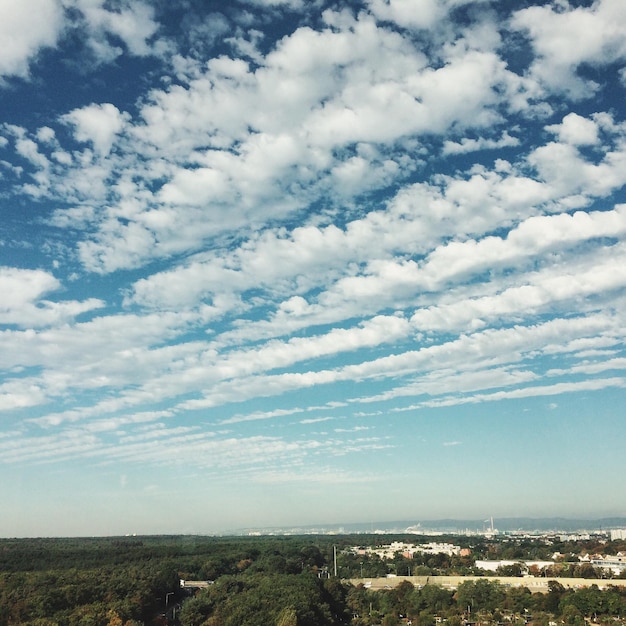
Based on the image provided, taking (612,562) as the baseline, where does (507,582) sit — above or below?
above

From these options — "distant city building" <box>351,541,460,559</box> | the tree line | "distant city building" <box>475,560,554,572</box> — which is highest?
the tree line

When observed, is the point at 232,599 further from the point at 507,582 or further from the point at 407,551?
the point at 407,551

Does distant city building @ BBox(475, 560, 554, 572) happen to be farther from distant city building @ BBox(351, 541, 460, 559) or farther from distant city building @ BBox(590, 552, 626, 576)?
distant city building @ BBox(351, 541, 460, 559)

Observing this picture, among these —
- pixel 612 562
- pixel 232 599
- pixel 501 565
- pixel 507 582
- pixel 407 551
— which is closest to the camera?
pixel 232 599

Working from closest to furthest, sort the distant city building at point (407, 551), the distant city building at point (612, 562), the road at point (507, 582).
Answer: the road at point (507, 582) < the distant city building at point (612, 562) < the distant city building at point (407, 551)

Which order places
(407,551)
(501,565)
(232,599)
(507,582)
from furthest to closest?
1. (407,551)
2. (501,565)
3. (507,582)
4. (232,599)

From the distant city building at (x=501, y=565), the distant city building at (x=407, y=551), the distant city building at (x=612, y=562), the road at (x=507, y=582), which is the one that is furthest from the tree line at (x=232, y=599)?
the distant city building at (x=407, y=551)

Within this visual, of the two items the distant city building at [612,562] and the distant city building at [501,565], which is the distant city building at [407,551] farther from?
the distant city building at [612,562]

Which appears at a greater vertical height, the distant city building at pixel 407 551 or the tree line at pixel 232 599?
the tree line at pixel 232 599

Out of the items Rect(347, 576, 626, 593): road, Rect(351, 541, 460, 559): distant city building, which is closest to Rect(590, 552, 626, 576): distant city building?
Rect(347, 576, 626, 593): road

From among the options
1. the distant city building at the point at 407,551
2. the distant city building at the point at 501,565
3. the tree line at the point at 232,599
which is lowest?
the distant city building at the point at 407,551

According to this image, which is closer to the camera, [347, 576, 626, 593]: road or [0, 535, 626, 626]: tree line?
[0, 535, 626, 626]: tree line

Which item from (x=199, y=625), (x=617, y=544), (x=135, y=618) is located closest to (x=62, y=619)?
(x=135, y=618)

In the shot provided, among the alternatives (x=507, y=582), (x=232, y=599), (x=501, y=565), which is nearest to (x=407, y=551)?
(x=501, y=565)
